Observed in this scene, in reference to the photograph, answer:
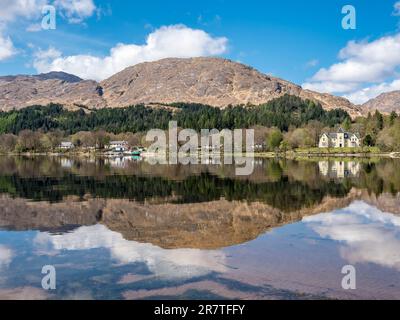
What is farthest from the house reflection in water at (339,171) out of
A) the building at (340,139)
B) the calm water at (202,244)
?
the building at (340,139)

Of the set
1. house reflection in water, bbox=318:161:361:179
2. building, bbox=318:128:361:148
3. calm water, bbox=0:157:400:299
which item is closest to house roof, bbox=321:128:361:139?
building, bbox=318:128:361:148

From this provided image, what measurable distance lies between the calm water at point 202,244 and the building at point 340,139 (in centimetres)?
12647

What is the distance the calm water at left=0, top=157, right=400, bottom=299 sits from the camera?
49.4ft

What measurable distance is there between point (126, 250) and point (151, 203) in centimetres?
1449

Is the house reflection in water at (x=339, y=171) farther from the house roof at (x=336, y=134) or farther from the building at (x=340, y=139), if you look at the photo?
the house roof at (x=336, y=134)

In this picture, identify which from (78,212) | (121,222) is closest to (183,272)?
(121,222)

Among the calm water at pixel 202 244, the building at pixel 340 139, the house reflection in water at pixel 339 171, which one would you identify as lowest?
the calm water at pixel 202 244

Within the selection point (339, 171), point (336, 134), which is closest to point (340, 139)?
point (336, 134)

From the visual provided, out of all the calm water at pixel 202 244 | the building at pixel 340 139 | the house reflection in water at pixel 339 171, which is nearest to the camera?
the calm water at pixel 202 244

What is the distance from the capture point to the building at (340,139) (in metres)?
163

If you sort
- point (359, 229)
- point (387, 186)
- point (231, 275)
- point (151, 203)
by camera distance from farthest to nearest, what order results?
point (387, 186)
point (151, 203)
point (359, 229)
point (231, 275)

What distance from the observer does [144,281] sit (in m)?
15.6

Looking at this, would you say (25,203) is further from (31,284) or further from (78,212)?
(31,284)

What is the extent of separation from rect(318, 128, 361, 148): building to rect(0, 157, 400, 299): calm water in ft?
415
